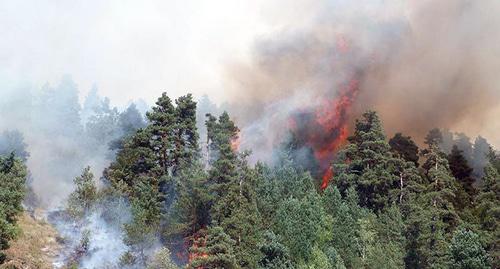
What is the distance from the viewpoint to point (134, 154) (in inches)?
→ 2867

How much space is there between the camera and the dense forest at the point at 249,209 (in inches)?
2239

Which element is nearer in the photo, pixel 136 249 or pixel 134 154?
pixel 136 249

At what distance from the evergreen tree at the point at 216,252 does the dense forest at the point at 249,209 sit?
0.13 meters

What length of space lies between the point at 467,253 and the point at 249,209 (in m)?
21.9

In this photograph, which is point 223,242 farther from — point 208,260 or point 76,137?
point 76,137

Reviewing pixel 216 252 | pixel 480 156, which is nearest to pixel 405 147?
pixel 480 156

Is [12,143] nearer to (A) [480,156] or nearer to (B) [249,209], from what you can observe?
Result: (B) [249,209]

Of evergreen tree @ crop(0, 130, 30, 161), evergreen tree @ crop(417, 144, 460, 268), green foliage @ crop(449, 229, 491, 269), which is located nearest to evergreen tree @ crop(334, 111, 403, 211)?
evergreen tree @ crop(417, 144, 460, 268)

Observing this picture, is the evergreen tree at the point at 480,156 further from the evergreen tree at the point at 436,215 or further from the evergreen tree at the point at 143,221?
the evergreen tree at the point at 143,221

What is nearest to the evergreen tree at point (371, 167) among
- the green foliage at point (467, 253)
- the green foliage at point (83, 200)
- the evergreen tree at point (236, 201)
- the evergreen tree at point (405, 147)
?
the evergreen tree at point (405, 147)

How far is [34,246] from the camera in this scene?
61.8m

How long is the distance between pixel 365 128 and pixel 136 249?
39516 mm

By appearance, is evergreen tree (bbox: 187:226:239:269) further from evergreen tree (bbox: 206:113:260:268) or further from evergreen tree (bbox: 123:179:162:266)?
evergreen tree (bbox: 123:179:162:266)

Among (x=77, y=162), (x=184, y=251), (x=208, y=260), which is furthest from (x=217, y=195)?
(x=77, y=162)
